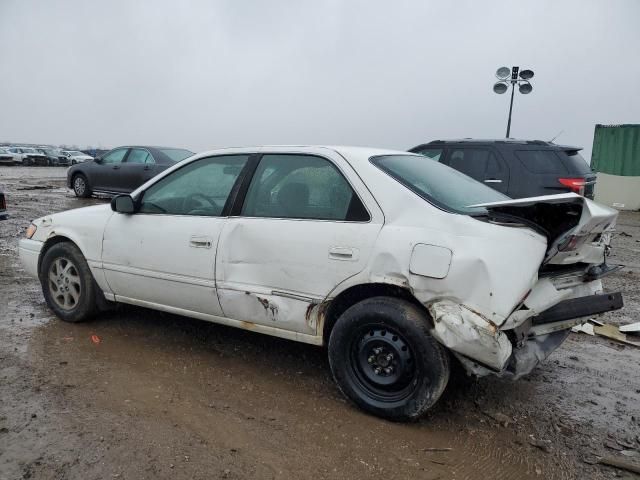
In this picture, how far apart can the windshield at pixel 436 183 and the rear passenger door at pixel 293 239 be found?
0.28 meters

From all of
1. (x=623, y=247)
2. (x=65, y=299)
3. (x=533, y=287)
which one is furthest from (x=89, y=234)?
(x=623, y=247)

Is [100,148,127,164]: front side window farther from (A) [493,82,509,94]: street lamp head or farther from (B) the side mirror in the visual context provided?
(B) the side mirror

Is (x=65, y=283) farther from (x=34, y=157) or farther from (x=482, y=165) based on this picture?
(x=34, y=157)

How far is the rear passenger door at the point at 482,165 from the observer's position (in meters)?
7.38

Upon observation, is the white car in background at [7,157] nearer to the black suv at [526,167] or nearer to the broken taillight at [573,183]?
the black suv at [526,167]

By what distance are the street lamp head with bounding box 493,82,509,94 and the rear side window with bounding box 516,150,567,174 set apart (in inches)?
287

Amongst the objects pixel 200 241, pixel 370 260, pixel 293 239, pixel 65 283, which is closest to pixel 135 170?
pixel 65 283

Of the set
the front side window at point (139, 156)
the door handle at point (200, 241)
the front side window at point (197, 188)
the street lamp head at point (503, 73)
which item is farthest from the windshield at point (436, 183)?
the street lamp head at point (503, 73)

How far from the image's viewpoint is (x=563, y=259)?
282 cm

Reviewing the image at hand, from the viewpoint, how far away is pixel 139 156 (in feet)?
43.3

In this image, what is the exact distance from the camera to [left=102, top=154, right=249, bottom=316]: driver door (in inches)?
141

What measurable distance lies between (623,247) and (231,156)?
821 cm

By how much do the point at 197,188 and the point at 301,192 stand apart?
92 centimetres

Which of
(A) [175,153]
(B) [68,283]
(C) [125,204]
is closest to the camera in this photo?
(C) [125,204]
